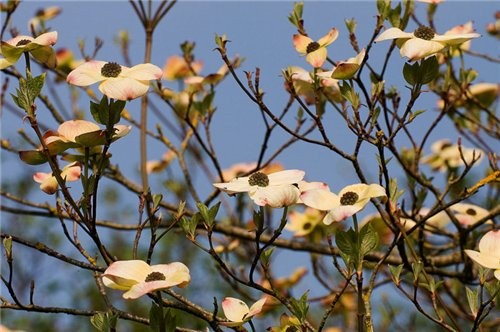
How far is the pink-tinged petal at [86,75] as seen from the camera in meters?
0.99

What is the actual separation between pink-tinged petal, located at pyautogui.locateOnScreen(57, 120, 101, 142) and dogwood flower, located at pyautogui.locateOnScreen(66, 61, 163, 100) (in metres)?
0.05

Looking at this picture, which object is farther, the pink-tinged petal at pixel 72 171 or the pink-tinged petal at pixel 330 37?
the pink-tinged petal at pixel 330 37

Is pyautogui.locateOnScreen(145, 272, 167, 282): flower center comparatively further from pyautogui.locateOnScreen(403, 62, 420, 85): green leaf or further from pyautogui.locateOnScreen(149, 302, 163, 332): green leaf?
pyautogui.locateOnScreen(403, 62, 420, 85): green leaf

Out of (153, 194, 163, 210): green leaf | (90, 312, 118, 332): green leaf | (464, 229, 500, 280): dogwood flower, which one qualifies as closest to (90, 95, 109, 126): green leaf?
(153, 194, 163, 210): green leaf

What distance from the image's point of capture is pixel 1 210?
1.76 meters

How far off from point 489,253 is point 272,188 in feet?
0.87

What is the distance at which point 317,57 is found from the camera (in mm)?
1189

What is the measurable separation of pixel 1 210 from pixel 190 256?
19.9 feet

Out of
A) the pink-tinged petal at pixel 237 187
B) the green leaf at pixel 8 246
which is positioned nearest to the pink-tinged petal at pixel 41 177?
the green leaf at pixel 8 246

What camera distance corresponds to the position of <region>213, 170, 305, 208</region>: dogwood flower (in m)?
0.89

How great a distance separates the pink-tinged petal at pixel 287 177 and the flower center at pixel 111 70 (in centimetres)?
24

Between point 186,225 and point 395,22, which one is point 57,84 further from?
point 186,225

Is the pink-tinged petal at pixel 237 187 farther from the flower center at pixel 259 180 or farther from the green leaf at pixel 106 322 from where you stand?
the green leaf at pixel 106 322

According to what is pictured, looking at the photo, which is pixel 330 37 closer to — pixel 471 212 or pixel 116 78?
pixel 116 78
